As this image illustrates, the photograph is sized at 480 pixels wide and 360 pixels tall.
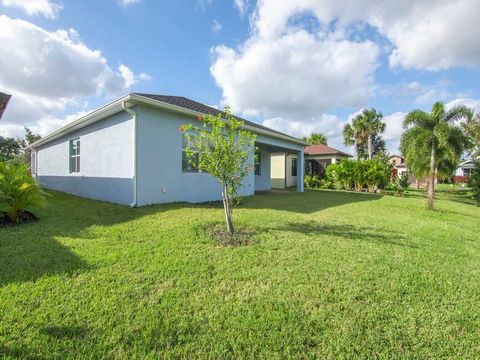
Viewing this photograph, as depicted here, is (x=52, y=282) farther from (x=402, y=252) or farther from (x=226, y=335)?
(x=402, y=252)

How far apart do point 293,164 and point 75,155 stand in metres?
17.3

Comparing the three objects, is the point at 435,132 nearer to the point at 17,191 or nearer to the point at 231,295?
the point at 231,295

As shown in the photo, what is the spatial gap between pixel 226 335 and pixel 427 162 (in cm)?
2032

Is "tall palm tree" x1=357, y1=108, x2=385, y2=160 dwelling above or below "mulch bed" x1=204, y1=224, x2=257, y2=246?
above

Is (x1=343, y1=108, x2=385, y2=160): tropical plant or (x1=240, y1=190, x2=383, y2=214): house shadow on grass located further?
(x1=343, y1=108, x2=385, y2=160): tropical plant

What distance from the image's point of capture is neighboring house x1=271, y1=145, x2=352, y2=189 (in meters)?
22.2

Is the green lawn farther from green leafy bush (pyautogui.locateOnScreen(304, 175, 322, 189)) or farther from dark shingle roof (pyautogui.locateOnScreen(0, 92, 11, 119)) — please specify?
green leafy bush (pyautogui.locateOnScreen(304, 175, 322, 189))

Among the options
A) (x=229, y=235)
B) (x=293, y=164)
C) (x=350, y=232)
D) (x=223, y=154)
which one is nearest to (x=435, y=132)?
(x=350, y=232)

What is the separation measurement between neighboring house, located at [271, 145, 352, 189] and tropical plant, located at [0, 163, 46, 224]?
58.1 feet

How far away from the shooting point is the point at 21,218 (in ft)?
21.0

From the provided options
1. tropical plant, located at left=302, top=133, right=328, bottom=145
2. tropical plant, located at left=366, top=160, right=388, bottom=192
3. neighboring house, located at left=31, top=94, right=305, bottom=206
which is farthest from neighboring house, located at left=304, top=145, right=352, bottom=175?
tropical plant, located at left=302, top=133, right=328, bottom=145

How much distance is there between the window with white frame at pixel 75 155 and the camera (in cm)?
1229

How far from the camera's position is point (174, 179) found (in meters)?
9.63

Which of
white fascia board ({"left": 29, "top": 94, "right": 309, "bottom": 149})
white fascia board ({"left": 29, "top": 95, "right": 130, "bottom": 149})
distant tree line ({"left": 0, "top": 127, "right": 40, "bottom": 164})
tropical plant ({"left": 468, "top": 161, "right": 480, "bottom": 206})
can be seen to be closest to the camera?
white fascia board ({"left": 29, "top": 94, "right": 309, "bottom": 149})
